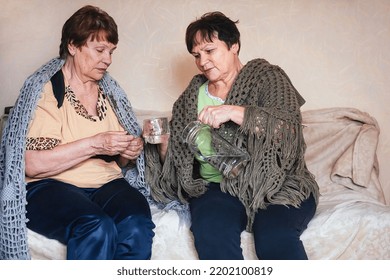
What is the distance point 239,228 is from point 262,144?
0.23 metres

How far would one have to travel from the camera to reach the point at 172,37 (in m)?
2.14

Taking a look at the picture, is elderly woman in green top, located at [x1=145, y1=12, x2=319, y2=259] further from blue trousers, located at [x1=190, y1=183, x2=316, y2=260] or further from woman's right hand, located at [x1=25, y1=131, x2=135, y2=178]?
woman's right hand, located at [x1=25, y1=131, x2=135, y2=178]

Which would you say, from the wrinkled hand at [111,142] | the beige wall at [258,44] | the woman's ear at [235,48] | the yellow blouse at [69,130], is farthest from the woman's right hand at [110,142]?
the beige wall at [258,44]

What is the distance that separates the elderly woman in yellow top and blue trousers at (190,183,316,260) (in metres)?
0.15

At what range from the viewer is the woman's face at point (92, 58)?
60.8 inches

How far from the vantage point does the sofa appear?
4.67 feet

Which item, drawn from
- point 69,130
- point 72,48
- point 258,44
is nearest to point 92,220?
point 69,130

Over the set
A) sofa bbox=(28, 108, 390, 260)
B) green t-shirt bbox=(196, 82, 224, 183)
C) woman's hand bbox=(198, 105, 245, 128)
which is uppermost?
woman's hand bbox=(198, 105, 245, 128)

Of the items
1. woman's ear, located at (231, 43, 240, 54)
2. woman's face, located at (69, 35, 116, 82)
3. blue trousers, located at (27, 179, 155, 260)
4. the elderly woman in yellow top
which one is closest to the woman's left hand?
the elderly woman in yellow top

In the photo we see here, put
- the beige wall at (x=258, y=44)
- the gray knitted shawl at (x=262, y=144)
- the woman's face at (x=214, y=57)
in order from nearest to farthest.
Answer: the gray knitted shawl at (x=262, y=144), the woman's face at (x=214, y=57), the beige wall at (x=258, y=44)

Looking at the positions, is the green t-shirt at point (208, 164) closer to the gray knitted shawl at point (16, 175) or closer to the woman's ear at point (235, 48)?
the woman's ear at point (235, 48)

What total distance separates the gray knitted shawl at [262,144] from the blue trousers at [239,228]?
0.09ft

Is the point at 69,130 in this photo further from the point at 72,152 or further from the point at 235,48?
the point at 235,48
